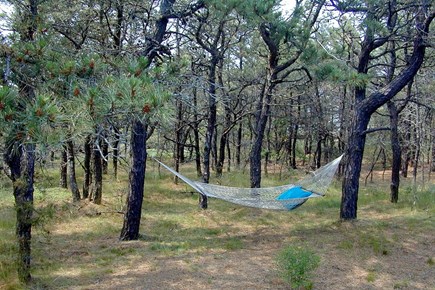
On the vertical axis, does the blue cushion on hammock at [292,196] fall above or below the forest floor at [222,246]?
above

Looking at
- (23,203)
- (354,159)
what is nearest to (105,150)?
(23,203)

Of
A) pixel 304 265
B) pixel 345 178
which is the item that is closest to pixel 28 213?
pixel 304 265

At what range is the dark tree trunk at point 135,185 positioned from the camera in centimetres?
410

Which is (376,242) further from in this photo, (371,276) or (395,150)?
(395,150)

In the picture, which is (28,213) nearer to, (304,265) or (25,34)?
(25,34)

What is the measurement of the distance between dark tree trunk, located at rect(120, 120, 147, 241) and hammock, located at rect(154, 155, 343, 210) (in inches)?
10.6

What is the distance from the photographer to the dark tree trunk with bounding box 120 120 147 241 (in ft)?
13.5

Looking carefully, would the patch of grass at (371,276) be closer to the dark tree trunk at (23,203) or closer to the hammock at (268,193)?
the hammock at (268,193)

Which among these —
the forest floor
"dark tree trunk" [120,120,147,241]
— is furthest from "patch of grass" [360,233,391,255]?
"dark tree trunk" [120,120,147,241]

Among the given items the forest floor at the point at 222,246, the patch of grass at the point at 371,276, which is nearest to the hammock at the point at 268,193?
the forest floor at the point at 222,246

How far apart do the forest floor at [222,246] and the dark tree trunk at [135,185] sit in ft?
0.47

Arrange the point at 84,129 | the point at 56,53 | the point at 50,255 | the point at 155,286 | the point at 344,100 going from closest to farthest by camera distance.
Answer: the point at 84,129
the point at 56,53
the point at 155,286
the point at 50,255
the point at 344,100

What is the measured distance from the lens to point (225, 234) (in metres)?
4.67

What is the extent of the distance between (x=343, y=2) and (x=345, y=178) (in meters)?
1.98
